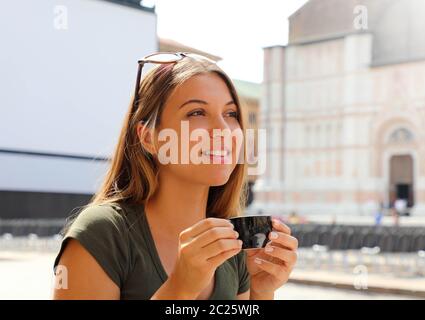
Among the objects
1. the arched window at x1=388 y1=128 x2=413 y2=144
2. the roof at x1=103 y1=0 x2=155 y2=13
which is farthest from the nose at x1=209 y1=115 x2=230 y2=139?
the arched window at x1=388 y1=128 x2=413 y2=144

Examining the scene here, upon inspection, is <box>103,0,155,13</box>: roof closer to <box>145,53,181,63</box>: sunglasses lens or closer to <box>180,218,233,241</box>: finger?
<box>145,53,181,63</box>: sunglasses lens

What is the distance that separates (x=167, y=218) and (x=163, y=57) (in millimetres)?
298

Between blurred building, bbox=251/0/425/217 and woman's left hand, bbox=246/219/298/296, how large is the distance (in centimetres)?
3588

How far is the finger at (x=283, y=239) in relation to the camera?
1153 mm

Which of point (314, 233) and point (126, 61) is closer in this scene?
point (126, 61)

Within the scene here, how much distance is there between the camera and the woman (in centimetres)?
107

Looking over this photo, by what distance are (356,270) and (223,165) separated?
10867mm

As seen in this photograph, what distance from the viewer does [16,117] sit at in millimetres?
2039

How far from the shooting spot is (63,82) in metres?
2.18

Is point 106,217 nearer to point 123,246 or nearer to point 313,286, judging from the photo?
point 123,246

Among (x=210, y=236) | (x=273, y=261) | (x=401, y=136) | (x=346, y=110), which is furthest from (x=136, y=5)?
(x=346, y=110)

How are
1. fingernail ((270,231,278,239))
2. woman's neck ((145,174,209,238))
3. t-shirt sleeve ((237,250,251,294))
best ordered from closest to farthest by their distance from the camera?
1. fingernail ((270,231,278,239))
2. woman's neck ((145,174,209,238))
3. t-shirt sleeve ((237,250,251,294))

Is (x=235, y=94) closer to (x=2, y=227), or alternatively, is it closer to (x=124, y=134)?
(x=124, y=134)

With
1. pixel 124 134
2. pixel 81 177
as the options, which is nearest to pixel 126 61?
pixel 81 177
